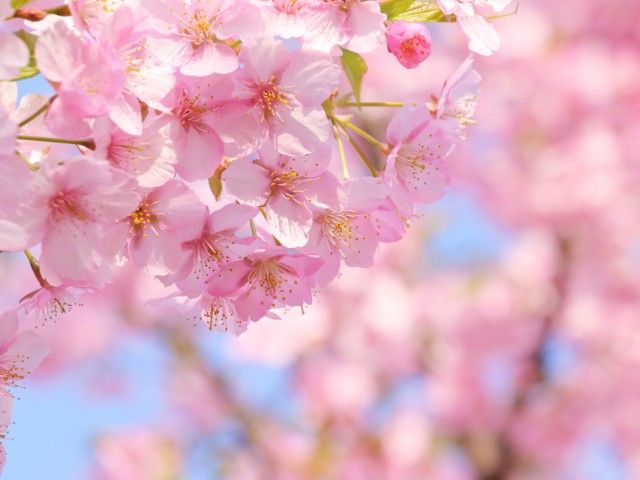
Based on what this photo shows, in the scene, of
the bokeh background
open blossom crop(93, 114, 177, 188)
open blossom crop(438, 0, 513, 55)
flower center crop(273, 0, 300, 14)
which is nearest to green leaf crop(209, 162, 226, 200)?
open blossom crop(93, 114, 177, 188)

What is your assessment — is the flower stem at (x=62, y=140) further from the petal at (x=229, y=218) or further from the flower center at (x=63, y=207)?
the petal at (x=229, y=218)

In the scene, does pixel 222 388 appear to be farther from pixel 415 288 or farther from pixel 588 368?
pixel 588 368

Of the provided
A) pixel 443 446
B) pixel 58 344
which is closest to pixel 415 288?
pixel 443 446

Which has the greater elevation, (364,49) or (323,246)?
(364,49)

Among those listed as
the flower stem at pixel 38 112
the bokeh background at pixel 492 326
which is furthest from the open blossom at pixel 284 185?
the bokeh background at pixel 492 326

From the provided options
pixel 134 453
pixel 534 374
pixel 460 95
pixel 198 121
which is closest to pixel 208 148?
pixel 198 121

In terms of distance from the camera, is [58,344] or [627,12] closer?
[627,12]
